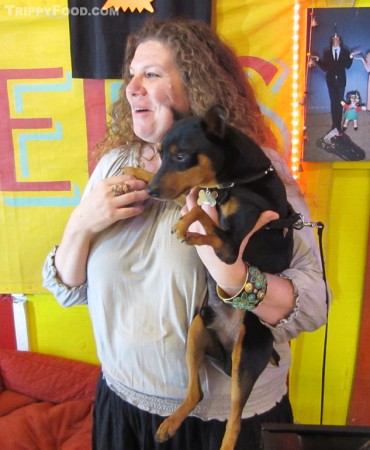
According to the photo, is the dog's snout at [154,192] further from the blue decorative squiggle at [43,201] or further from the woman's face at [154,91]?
the blue decorative squiggle at [43,201]

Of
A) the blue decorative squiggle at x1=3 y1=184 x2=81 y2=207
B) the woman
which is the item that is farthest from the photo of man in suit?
the blue decorative squiggle at x1=3 y1=184 x2=81 y2=207

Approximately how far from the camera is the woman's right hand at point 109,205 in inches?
37.0

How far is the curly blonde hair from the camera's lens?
1.00 meters

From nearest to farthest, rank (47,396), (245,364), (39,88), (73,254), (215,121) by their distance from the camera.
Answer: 1. (215,121)
2. (245,364)
3. (73,254)
4. (39,88)
5. (47,396)

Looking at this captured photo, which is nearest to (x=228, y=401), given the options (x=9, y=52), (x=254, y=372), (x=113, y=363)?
(x=254, y=372)

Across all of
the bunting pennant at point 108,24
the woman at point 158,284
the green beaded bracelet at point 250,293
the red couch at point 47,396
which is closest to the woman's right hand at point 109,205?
the woman at point 158,284

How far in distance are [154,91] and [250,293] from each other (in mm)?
476

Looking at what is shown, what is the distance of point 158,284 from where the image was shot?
0.93 m

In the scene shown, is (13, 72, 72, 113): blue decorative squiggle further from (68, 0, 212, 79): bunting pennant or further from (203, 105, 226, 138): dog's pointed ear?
(203, 105, 226, 138): dog's pointed ear

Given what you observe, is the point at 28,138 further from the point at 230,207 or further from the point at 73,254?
the point at 230,207

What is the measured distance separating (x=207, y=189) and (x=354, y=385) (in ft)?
4.36

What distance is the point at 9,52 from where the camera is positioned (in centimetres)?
162

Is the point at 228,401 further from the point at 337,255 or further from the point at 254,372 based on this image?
the point at 337,255

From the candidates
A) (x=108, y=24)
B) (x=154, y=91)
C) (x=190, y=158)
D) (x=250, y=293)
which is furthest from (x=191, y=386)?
(x=108, y=24)
